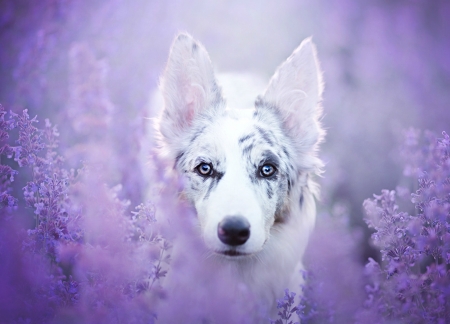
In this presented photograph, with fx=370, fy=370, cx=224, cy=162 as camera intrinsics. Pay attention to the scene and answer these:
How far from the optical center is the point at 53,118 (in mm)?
2896

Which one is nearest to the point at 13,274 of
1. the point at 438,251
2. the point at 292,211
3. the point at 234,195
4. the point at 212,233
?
the point at 212,233

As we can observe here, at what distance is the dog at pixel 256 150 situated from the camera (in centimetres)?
202

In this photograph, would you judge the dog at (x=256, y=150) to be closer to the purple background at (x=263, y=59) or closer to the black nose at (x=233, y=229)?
the black nose at (x=233, y=229)

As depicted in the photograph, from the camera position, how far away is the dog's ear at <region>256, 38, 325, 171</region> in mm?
2250

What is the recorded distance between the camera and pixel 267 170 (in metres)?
A: 2.06

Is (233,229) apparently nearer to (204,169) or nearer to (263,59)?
(204,169)

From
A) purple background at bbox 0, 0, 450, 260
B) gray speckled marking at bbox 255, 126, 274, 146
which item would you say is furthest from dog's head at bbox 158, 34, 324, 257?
purple background at bbox 0, 0, 450, 260

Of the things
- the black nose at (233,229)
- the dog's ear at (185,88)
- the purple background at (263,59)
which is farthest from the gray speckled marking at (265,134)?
the purple background at (263,59)

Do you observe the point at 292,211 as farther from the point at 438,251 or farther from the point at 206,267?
the point at 438,251

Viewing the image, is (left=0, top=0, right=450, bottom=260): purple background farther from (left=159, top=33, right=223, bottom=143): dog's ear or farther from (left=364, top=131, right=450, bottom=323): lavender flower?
(left=364, top=131, right=450, bottom=323): lavender flower

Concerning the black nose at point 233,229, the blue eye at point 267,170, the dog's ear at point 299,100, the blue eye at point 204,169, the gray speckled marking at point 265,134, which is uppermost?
the dog's ear at point 299,100

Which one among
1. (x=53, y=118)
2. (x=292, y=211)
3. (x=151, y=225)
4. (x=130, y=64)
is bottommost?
(x=151, y=225)

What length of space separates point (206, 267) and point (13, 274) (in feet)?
3.61

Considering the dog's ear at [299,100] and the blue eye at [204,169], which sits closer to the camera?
the blue eye at [204,169]
